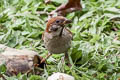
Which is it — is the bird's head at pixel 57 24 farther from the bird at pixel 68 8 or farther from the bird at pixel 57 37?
the bird at pixel 68 8

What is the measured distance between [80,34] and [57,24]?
1.31 m

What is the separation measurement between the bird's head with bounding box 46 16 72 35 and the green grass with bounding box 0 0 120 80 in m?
0.52

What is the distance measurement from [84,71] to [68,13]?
180 centimetres

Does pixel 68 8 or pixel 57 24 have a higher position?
pixel 57 24

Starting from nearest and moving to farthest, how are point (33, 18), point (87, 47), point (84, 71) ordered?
point (84, 71)
point (87, 47)
point (33, 18)

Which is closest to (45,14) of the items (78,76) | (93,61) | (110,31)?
(110,31)

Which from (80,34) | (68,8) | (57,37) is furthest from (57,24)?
(68,8)

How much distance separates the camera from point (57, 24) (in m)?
4.67

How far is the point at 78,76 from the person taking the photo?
468 cm

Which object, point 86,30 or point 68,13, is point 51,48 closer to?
point 86,30

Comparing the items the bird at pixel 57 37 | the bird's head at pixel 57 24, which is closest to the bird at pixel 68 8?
the bird at pixel 57 37

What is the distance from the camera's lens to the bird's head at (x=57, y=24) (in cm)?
464

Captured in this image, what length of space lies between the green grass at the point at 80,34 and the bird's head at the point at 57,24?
52 cm

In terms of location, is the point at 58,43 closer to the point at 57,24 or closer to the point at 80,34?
the point at 57,24
